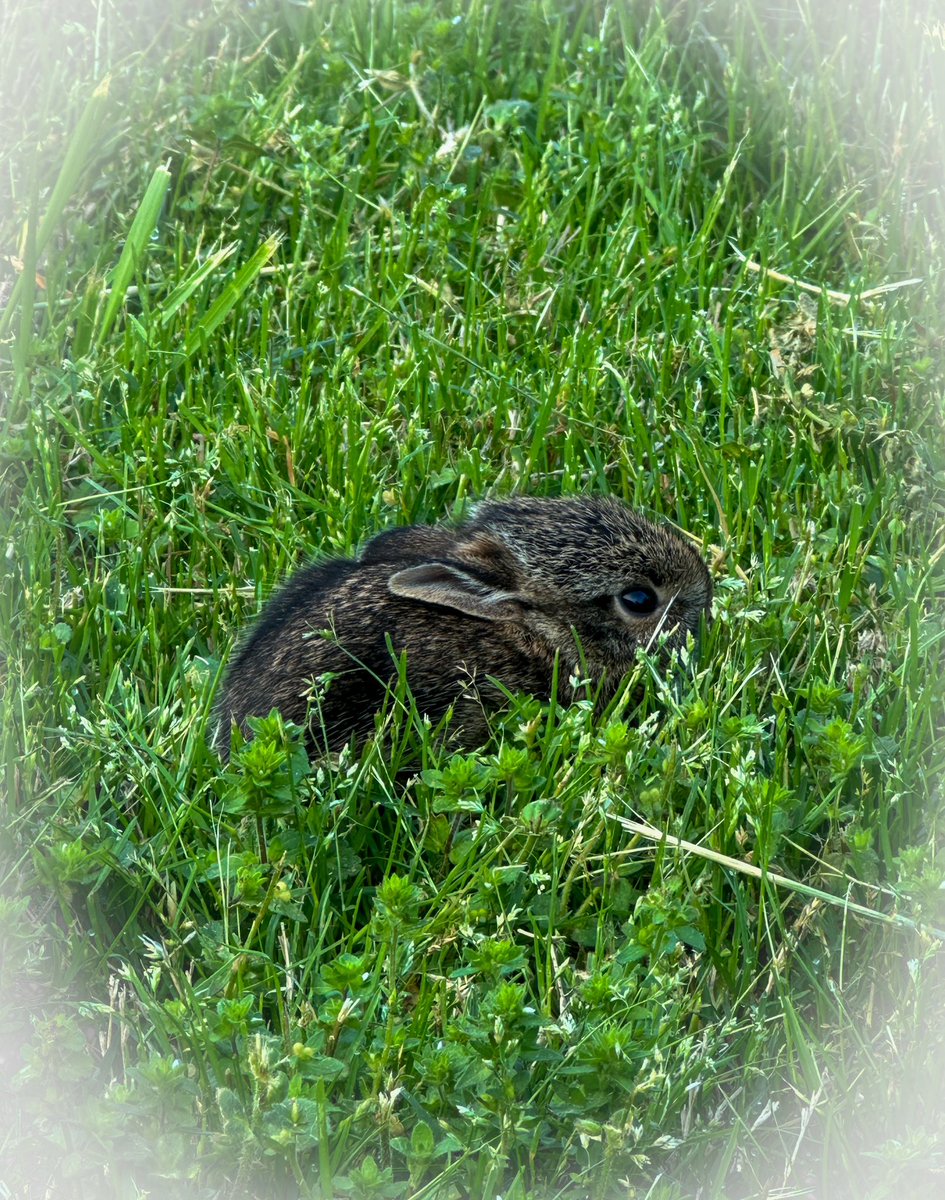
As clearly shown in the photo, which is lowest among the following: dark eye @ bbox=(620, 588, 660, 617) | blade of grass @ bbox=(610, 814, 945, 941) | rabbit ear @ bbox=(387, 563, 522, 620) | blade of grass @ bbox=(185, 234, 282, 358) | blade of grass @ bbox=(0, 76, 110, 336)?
blade of grass @ bbox=(610, 814, 945, 941)

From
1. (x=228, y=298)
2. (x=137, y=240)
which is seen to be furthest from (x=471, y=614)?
(x=137, y=240)

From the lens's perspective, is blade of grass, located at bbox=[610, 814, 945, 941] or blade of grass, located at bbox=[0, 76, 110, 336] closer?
blade of grass, located at bbox=[610, 814, 945, 941]

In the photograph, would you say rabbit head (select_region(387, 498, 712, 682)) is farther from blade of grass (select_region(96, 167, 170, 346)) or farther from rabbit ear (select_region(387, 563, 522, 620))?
blade of grass (select_region(96, 167, 170, 346))

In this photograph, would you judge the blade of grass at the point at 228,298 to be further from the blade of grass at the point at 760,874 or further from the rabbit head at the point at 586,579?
the blade of grass at the point at 760,874

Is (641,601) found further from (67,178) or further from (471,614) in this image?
(67,178)

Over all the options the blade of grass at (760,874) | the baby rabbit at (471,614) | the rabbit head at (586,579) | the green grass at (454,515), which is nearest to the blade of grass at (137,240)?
the green grass at (454,515)

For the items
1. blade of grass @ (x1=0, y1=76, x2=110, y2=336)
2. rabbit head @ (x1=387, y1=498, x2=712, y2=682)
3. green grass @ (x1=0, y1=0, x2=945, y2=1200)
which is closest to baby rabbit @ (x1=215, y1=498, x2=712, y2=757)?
rabbit head @ (x1=387, y1=498, x2=712, y2=682)

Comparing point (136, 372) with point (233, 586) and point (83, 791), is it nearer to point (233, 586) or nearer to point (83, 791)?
point (233, 586)
